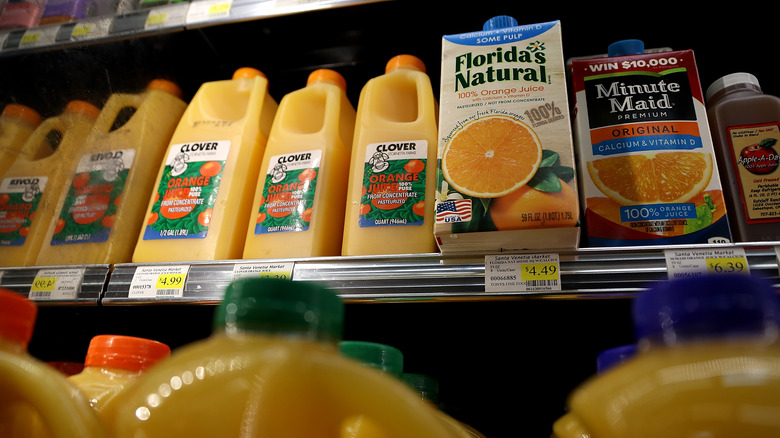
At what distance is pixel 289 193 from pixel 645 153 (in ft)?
2.15

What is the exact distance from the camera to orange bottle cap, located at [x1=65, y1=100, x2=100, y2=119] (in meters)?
1.30

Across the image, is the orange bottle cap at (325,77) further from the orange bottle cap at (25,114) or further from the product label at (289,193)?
the orange bottle cap at (25,114)

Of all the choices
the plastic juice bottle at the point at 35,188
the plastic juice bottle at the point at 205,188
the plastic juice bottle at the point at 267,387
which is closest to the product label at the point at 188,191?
the plastic juice bottle at the point at 205,188

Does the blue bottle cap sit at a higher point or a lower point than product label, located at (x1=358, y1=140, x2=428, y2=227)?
higher

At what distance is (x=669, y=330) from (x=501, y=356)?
3.01ft

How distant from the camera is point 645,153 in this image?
2.84 feet

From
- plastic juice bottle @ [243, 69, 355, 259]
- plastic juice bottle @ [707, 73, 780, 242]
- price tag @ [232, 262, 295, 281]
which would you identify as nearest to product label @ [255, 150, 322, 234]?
plastic juice bottle @ [243, 69, 355, 259]

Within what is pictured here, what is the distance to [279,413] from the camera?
0.42 meters

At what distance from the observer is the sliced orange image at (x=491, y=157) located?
2.51 ft

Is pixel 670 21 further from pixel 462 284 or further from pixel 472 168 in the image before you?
pixel 462 284

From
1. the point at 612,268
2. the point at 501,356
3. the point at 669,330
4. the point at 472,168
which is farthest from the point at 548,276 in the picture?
the point at 501,356

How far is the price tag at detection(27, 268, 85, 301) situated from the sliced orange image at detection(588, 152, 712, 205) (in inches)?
38.2

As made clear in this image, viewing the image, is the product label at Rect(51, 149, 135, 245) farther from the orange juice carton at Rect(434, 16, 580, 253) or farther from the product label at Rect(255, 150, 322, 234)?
the orange juice carton at Rect(434, 16, 580, 253)

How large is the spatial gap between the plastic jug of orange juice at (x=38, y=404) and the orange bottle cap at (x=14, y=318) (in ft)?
0.11
